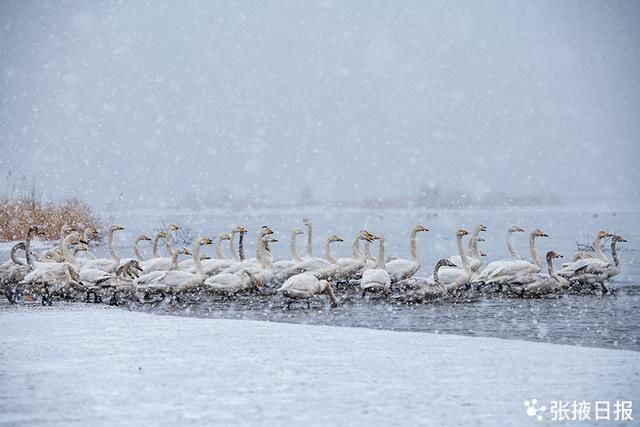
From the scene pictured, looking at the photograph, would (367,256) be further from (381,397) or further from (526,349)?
(381,397)

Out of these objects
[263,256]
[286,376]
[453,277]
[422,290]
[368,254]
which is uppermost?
[263,256]

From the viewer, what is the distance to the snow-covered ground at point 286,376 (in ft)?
18.4

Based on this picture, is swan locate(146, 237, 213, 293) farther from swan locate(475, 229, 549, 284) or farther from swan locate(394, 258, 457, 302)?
swan locate(475, 229, 549, 284)

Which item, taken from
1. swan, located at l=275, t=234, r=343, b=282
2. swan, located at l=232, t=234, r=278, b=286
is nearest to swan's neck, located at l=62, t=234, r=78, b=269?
swan, located at l=232, t=234, r=278, b=286

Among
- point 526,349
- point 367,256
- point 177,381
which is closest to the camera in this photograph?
point 177,381

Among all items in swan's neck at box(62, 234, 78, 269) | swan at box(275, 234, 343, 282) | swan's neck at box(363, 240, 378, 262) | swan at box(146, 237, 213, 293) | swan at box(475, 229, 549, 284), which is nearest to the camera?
swan at box(146, 237, 213, 293)

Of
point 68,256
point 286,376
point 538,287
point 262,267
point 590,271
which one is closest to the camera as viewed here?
point 286,376

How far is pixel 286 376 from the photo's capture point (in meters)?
6.80

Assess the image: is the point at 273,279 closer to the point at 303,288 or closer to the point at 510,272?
the point at 303,288

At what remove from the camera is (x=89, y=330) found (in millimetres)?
9383

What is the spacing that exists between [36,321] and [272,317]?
9.40ft

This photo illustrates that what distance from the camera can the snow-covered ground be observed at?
5605 millimetres

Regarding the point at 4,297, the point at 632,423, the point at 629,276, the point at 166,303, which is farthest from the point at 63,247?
the point at 632,423

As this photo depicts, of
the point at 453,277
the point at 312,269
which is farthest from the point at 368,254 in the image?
the point at 453,277
